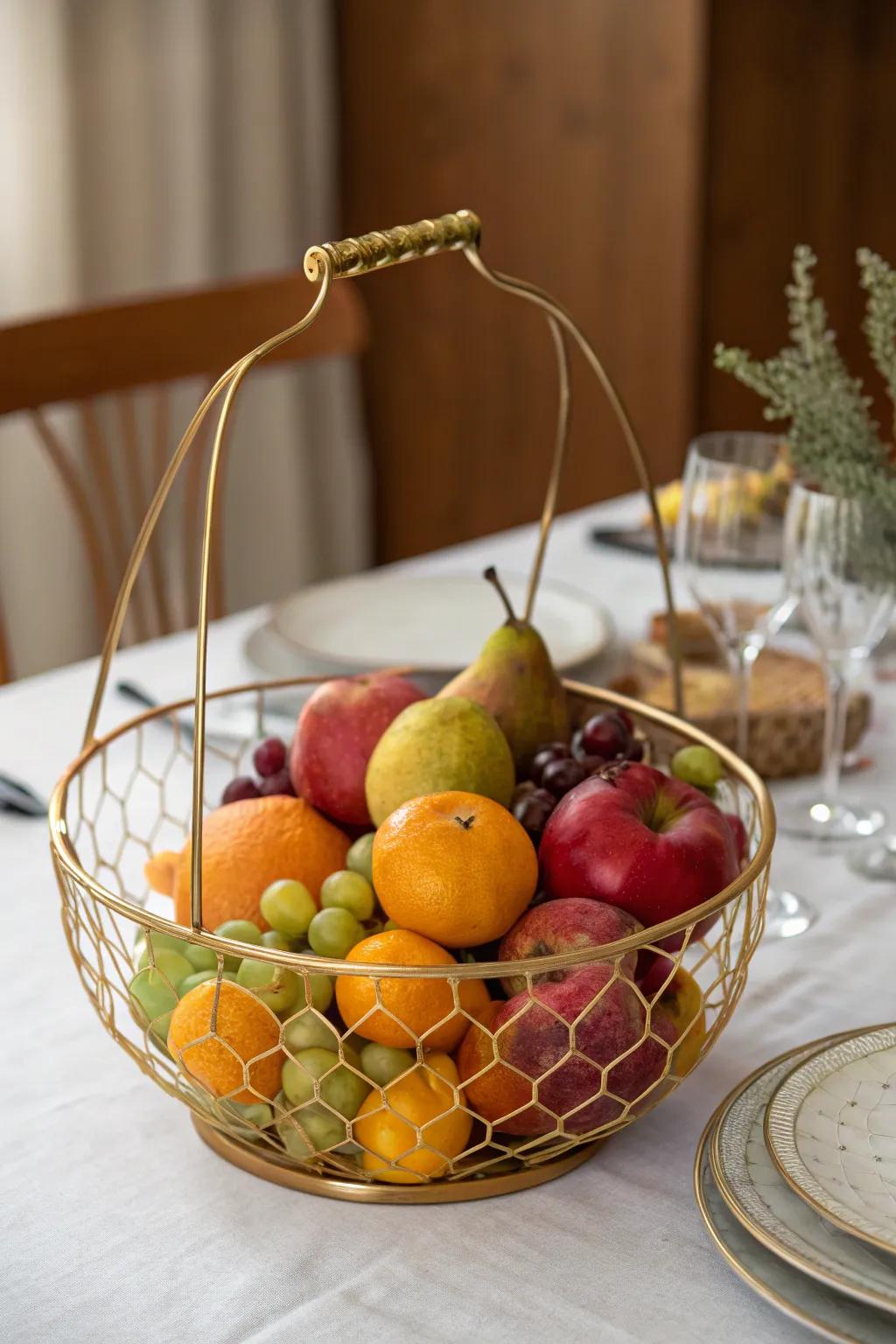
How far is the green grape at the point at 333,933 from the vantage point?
1.94 feet

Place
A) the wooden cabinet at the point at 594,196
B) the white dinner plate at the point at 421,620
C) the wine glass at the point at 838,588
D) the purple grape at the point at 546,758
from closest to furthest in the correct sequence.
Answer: the purple grape at the point at 546,758, the wine glass at the point at 838,588, the white dinner plate at the point at 421,620, the wooden cabinet at the point at 594,196

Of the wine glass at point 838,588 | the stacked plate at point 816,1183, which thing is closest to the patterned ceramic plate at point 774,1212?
the stacked plate at point 816,1183

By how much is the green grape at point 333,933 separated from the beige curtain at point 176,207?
6.02ft

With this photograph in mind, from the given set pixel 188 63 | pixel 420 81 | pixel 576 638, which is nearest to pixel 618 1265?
pixel 576 638

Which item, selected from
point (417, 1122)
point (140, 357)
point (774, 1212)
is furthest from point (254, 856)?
point (140, 357)

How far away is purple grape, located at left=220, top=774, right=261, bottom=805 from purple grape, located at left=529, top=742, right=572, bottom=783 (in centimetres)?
14

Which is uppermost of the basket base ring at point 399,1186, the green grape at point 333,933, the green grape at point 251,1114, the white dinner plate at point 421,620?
the green grape at point 333,933

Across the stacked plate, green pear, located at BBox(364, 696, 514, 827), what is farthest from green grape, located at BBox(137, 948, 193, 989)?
the stacked plate

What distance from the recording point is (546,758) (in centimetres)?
70

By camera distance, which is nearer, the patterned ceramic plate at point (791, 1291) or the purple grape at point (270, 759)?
the patterned ceramic plate at point (791, 1291)

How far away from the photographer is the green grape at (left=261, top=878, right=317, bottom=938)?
0.60 m

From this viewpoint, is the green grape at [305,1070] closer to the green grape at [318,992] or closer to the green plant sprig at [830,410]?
the green grape at [318,992]

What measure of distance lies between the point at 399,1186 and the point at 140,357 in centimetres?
118

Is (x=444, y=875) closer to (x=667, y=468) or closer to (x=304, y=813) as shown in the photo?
(x=304, y=813)
